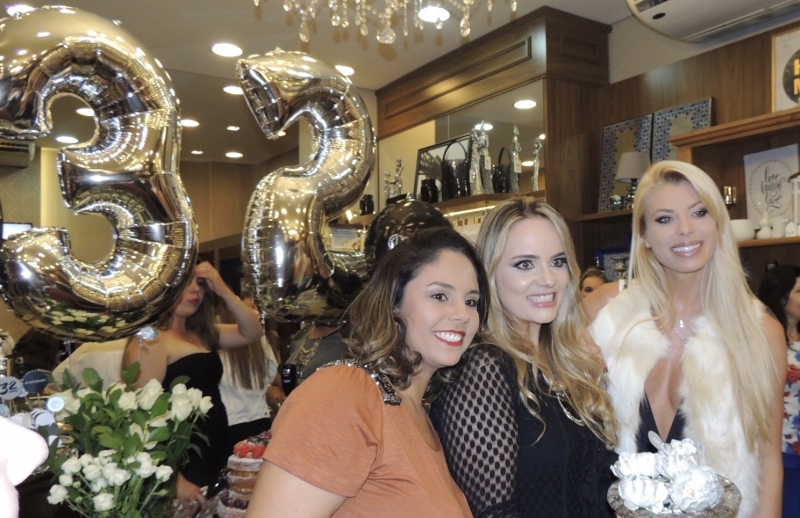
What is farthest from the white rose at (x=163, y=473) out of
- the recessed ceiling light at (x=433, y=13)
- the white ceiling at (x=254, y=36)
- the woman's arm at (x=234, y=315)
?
the recessed ceiling light at (x=433, y=13)

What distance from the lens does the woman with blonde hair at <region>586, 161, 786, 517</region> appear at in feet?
5.62

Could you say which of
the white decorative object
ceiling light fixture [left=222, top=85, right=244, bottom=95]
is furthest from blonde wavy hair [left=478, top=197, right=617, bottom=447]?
ceiling light fixture [left=222, top=85, right=244, bottom=95]

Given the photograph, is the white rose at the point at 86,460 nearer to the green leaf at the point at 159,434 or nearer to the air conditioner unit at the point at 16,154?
the green leaf at the point at 159,434

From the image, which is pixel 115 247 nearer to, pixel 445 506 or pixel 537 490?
pixel 445 506

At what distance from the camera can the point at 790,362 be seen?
9.67ft

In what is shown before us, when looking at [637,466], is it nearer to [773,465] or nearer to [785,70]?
[773,465]

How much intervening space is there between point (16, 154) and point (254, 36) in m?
4.05

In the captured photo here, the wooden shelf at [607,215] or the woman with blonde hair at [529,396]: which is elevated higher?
the wooden shelf at [607,215]

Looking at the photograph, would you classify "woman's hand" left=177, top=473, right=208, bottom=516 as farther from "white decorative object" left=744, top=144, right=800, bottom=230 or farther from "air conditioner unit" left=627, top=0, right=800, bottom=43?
"air conditioner unit" left=627, top=0, right=800, bottom=43

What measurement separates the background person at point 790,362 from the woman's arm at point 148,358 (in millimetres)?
2418

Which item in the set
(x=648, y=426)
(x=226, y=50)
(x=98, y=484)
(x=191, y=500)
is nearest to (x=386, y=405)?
(x=98, y=484)

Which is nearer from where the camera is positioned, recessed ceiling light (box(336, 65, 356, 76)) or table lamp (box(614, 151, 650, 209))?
table lamp (box(614, 151, 650, 209))

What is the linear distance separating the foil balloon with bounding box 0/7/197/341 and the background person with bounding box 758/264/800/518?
8.37 ft

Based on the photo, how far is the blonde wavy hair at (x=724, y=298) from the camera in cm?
174
